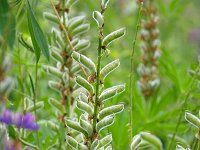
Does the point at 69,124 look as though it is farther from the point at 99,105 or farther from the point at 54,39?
the point at 54,39

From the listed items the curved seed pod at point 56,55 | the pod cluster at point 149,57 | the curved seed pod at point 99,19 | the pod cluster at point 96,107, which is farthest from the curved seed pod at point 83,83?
the pod cluster at point 149,57

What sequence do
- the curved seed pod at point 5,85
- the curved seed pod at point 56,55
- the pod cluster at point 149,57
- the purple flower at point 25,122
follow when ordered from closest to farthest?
the curved seed pod at point 5,85, the purple flower at point 25,122, the curved seed pod at point 56,55, the pod cluster at point 149,57

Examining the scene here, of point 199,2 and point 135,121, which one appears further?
point 199,2

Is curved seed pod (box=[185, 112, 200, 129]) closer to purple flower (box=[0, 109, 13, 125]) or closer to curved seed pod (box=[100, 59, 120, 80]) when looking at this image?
curved seed pod (box=[100, 59, 120, 80])

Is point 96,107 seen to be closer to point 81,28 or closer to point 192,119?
point 192,119

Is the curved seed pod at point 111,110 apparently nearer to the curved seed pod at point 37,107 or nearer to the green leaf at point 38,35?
the green leaf at point 38,35

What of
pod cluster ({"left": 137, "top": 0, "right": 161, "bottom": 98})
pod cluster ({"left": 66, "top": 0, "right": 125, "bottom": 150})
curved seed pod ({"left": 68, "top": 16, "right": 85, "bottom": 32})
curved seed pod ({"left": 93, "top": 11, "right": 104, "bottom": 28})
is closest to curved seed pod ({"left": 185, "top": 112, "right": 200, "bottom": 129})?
pod cluster ({"left": 66, "top": 0, "right": 125, "bottom": 150})

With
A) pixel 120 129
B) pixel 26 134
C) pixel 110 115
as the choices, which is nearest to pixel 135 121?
pixel 120 129

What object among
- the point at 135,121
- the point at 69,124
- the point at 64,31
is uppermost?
the point at 64,31

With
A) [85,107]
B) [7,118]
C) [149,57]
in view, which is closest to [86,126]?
[85,107]
